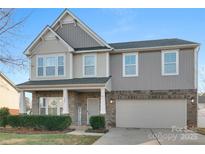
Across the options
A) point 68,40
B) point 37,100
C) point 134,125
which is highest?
point 68,40

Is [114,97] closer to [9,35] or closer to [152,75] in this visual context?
[152,75]

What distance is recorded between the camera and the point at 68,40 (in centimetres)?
1825

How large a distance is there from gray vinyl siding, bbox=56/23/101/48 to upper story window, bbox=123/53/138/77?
2339 mm

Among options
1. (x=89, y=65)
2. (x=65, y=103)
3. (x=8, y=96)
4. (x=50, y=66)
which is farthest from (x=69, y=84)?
(x=8, y=96)

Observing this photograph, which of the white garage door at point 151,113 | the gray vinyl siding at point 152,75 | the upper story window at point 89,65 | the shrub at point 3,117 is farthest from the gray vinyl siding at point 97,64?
the shrub at point 3,117

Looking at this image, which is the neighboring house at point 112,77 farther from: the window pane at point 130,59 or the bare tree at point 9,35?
the bare tree at point 9,35

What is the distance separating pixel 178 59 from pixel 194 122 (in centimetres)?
426

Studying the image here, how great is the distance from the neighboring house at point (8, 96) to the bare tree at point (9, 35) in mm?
14908

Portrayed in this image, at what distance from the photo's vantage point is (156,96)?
16766 mm

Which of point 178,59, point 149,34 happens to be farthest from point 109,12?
point 178,59

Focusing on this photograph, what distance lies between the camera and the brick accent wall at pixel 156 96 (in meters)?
16.2

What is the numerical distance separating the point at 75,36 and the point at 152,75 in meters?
6.28
